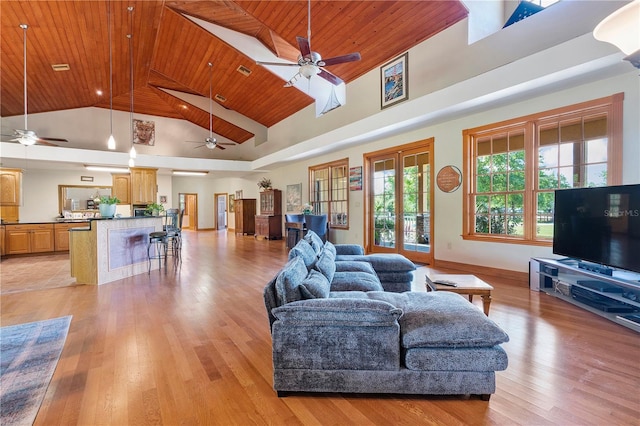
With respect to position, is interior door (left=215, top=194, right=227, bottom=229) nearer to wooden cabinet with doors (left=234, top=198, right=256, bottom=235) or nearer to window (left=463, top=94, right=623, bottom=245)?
wooden cabinet with doors (left=234, top=198, right=256, bottom=235)

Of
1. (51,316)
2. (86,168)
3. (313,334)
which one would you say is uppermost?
(86,168)

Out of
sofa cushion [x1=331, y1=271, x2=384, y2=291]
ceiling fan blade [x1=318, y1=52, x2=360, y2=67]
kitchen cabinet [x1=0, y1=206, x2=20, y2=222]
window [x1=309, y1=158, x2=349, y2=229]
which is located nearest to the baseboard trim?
sofa cushion [x1=331, y1=271, x2=384, y2=291]

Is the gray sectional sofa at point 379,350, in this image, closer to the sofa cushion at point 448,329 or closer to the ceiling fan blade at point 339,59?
the sofa cushion at point 448,329

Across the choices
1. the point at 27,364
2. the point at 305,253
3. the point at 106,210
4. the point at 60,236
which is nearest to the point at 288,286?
the point at 305,253

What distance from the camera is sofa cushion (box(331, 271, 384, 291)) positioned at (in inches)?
105

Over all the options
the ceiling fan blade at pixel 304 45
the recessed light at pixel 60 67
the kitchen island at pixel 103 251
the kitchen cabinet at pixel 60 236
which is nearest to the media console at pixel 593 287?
Result: the ceiling fan blade at pixel 304 45

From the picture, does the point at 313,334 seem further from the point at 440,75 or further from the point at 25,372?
the point at 440,75

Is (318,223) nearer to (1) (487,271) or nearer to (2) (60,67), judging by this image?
(1) (487,271)

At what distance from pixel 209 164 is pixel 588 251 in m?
10.4

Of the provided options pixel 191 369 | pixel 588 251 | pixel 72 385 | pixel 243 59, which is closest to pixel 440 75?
pixel 588 251

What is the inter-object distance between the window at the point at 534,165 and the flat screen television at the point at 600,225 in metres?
0.59

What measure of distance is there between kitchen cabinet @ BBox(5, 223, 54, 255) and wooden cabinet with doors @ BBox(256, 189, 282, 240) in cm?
583

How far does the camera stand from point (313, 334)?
5.77ft

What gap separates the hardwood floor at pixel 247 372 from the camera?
5.33 feet
